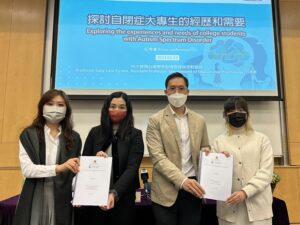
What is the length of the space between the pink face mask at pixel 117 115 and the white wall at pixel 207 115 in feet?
4.38

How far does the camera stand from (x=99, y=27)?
3029 mm

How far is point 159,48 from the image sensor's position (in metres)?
3.05

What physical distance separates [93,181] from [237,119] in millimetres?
953

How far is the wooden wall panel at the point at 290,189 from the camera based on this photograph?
300 cm

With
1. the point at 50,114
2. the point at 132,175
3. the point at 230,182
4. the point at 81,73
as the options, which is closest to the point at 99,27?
the point at 81,73

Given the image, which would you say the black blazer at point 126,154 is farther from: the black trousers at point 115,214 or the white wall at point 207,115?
the white wall at point 207,115

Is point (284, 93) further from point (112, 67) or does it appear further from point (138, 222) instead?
point (138, 222)

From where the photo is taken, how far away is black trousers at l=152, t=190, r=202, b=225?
1.53m

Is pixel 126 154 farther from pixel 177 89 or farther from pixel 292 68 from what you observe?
pixel 292 68

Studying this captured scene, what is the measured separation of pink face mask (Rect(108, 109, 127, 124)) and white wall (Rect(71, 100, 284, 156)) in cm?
133

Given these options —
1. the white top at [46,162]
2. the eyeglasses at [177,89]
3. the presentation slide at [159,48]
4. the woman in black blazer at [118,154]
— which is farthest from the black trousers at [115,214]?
the presentation slide at [159,48]

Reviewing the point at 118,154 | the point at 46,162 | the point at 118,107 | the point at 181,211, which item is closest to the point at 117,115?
the point at 118,107

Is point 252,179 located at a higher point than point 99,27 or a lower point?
lower

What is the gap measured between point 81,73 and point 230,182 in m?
2.05
